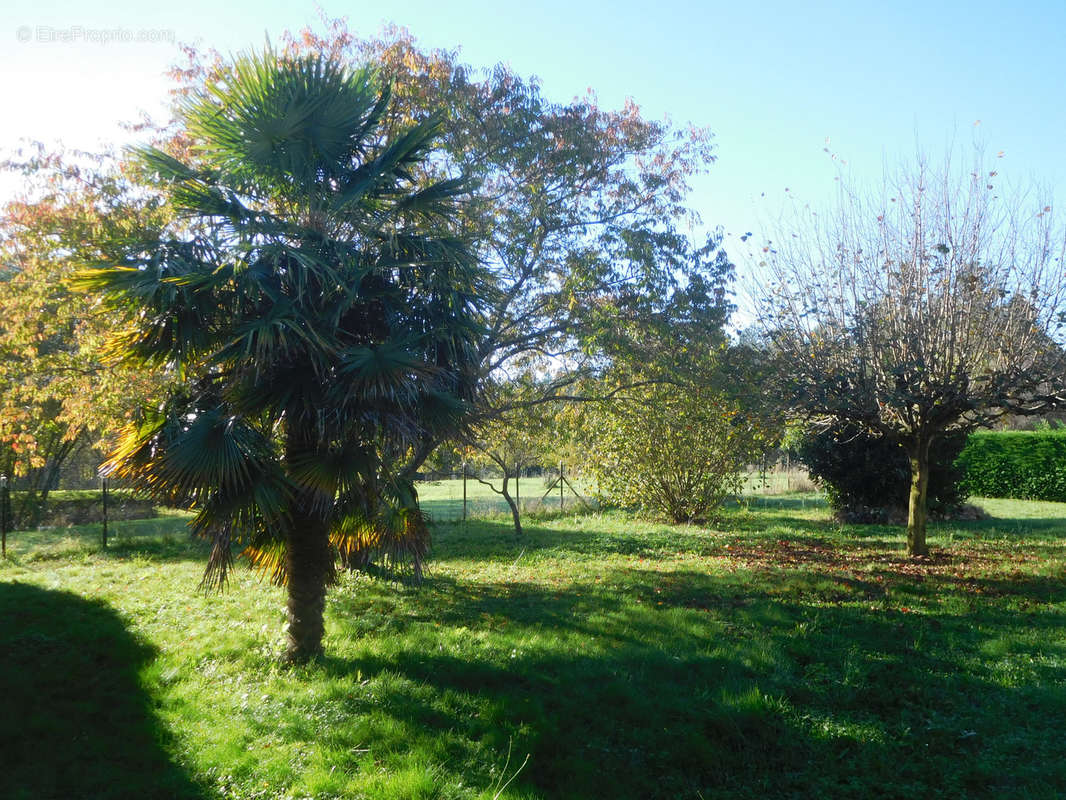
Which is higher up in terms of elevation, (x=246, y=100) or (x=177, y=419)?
(x=246, y=100)

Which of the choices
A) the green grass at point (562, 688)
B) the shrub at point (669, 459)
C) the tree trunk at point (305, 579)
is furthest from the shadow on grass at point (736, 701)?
the shrub at point (669, 459)

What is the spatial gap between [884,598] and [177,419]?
8044 mm

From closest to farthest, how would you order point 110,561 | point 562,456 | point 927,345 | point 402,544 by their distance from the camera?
point 402,544
point 927,345
point 110,561
point 562,456

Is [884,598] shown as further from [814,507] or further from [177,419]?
[814,507]

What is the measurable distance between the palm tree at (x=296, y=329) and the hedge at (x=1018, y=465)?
20.4 m

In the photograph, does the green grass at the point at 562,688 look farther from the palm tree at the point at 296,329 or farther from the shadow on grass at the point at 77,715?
the palm tree at the point at 296,329

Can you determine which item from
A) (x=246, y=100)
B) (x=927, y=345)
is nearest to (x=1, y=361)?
(x=246, y=100)

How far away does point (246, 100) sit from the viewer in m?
6.35

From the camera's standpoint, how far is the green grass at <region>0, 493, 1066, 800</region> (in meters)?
4.84

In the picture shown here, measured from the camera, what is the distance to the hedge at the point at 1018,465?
21.2 m

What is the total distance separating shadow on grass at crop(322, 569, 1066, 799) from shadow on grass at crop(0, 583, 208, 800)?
1.56 m

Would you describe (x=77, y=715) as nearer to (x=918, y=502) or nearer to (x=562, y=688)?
(x=562, y=688)

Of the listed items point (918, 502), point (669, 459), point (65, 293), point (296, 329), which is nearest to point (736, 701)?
point (296, 329)

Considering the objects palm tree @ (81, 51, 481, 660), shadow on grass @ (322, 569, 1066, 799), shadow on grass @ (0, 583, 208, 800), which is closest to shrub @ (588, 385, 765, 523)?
shadow on grass @ (322, 569, 1066, 799)
